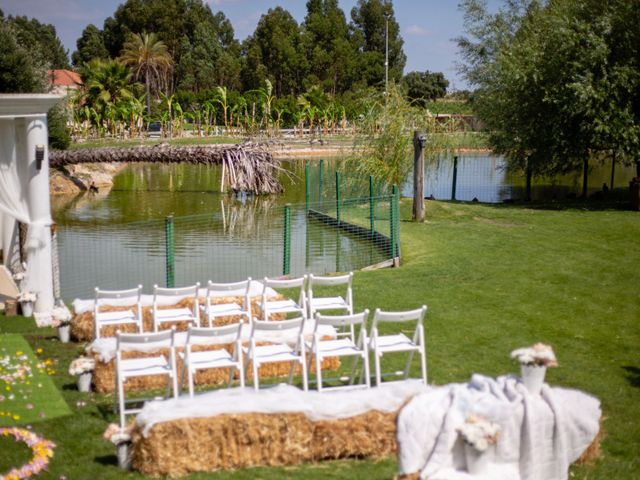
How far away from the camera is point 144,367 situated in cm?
773

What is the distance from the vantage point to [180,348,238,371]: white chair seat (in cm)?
768

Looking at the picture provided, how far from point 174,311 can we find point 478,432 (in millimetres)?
5629

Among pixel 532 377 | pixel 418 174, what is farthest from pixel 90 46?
pixel 532 377

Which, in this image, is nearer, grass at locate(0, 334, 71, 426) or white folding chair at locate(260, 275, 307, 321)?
grass at locate(0, 334, 71, 426)

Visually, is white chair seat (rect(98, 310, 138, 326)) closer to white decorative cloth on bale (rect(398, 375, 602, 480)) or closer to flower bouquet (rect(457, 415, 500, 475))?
white decorative cloth on bale (rect(398, 375, 602, 480))

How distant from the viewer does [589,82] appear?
73.6ft

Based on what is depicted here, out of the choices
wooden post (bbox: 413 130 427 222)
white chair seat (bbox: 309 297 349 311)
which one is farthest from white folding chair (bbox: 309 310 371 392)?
wooden post (bbox: 413 130 427 222)

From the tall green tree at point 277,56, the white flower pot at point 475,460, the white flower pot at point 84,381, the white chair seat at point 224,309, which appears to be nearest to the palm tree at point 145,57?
the tall green tree at point 277,56

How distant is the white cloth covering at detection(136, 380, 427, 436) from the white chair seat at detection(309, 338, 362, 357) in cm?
132

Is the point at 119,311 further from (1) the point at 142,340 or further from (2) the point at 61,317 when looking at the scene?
(1) the point at 142,340

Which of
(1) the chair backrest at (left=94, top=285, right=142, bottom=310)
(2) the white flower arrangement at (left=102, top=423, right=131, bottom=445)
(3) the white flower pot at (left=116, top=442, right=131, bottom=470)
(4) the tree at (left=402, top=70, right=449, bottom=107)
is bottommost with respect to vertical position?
(3) the white flower pot at (left=116, top=442, right=131, bottom=470)

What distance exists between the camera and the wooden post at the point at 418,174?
19.7 m

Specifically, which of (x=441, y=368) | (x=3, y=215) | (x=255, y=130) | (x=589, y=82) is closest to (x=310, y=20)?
(x=255, y=130)

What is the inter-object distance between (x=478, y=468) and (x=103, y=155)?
29149 millimetres
